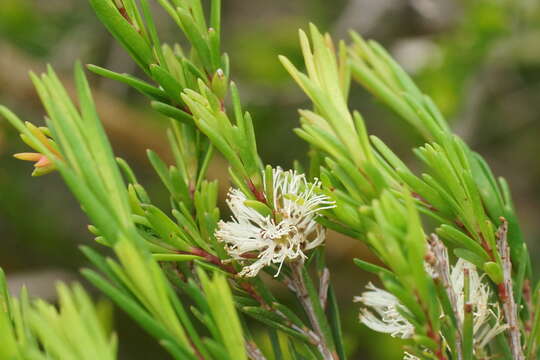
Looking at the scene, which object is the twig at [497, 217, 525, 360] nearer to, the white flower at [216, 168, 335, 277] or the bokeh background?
the white flower at [216, 168, 335, 277]

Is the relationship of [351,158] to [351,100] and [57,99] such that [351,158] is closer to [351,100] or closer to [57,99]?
[57,99]

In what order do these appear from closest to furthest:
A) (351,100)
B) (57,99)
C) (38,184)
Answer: (57,99)
(38,184)
(351,100)

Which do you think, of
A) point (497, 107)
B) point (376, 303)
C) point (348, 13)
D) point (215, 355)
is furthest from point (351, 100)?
point (215, 355)

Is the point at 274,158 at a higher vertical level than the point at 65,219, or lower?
higher

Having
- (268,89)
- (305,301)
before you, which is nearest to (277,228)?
(305,301)

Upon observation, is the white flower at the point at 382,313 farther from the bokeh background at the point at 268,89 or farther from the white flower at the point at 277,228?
the bokeh background at the point at 268,89

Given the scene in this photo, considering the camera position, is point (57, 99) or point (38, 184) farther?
point (38, 184)

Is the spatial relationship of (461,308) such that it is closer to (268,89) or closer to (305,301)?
A: (305,301)
